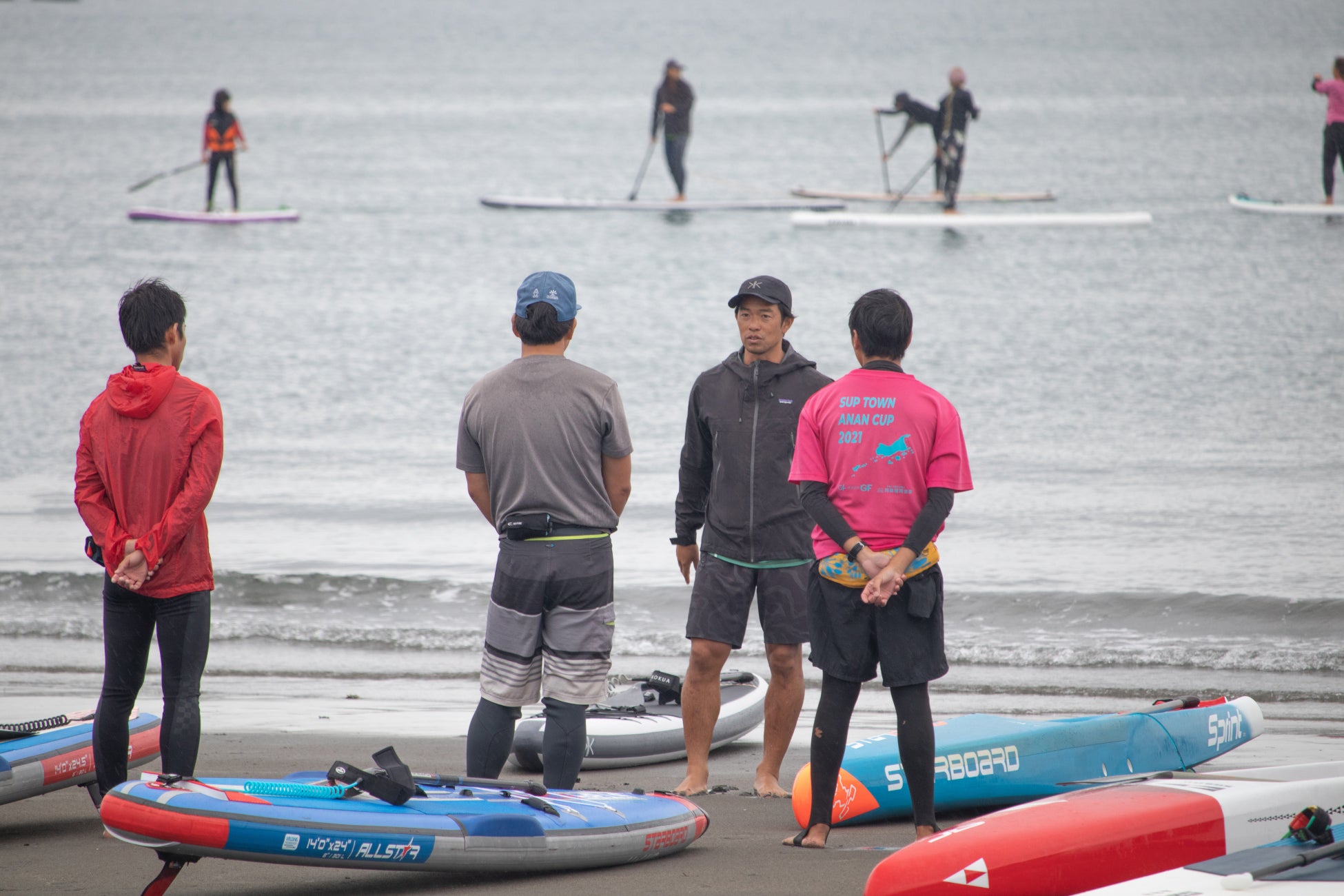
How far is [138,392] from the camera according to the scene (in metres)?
3.45

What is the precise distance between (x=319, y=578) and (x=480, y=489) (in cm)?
513

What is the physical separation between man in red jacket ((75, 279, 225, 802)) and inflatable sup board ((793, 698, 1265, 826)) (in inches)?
64.1

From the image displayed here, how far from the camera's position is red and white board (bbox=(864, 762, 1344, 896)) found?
3127mm

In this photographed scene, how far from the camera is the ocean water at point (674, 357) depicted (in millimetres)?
7637

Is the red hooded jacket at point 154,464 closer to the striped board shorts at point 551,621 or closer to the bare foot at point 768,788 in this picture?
the striped board shorts at point 551,621

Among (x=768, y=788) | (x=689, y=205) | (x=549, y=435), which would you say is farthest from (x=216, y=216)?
(x=549, y=435)

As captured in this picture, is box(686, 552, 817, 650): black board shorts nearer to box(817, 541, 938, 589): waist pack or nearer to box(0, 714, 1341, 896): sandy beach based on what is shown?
box(0, 714, 1341, 896): sandy beach

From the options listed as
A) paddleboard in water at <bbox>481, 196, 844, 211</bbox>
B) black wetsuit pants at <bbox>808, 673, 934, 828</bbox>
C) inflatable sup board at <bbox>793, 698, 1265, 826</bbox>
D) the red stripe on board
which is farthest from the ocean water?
the red stripe on board

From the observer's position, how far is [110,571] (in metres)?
3.50

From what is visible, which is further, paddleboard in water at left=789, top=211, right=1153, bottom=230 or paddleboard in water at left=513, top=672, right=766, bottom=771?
paddleboard in water at left=789, top=211, right=1153, bottom=230

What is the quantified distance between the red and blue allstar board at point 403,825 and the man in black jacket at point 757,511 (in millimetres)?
713

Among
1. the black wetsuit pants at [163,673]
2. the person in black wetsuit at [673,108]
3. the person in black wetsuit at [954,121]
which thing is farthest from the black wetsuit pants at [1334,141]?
the black wetsuit pants at [163,673]

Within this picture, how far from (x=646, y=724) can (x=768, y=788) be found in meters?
0.75

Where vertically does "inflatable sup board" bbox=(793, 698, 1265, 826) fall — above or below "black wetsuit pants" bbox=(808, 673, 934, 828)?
below
